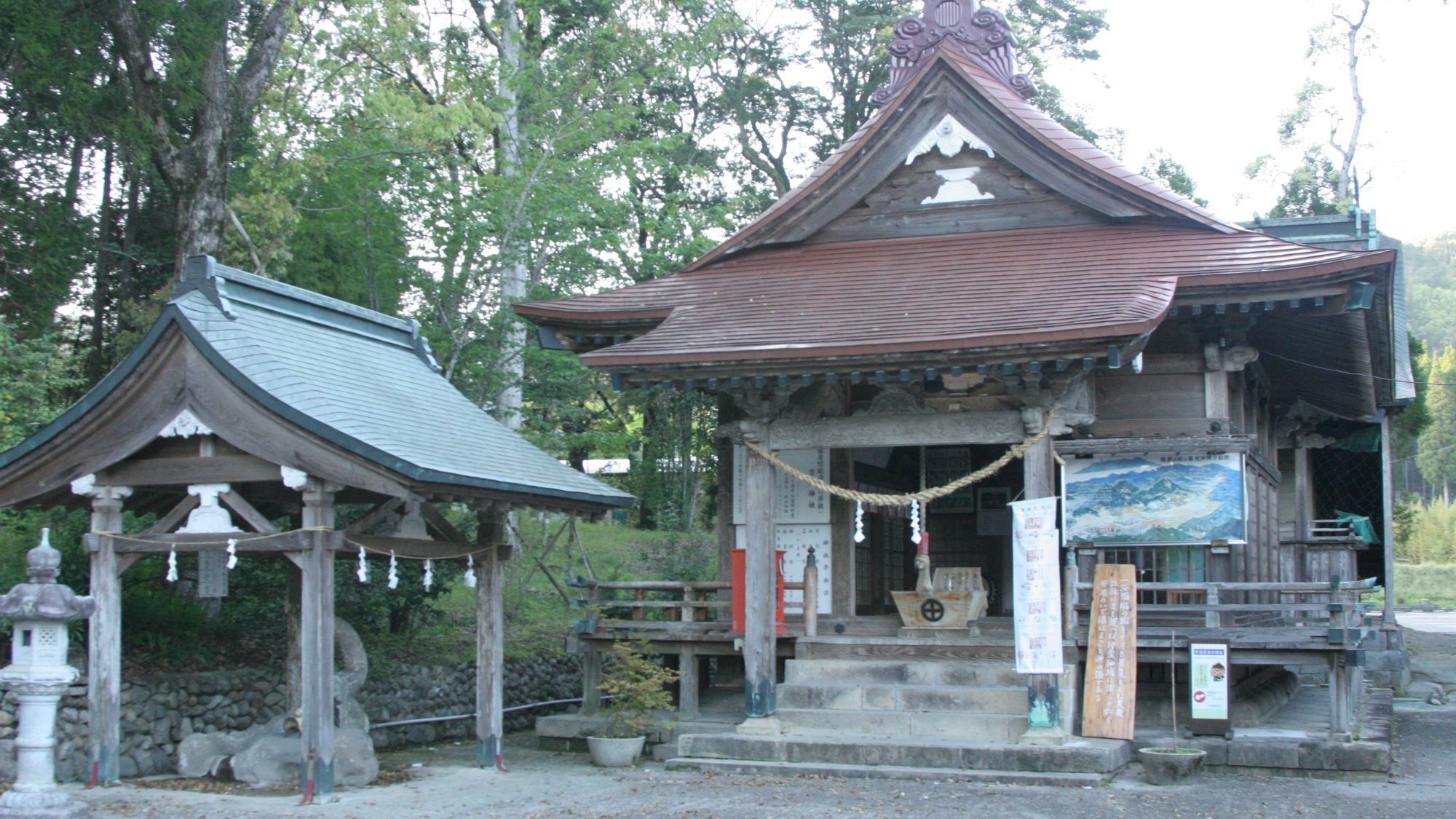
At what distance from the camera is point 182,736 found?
11.4 meters

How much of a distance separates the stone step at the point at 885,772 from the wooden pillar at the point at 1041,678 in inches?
18.7

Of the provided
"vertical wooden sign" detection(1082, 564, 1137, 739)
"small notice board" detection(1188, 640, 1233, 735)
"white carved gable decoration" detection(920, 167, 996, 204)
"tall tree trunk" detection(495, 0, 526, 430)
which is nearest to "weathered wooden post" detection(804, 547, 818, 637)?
"vertical wooden sign" detection(1082, 564, 1137, 739)

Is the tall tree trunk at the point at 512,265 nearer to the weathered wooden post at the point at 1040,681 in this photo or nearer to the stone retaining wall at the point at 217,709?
the stone retaining wall at the point at 217,709

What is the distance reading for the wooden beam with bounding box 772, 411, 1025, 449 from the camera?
453 inches

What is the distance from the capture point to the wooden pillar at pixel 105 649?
990 cm

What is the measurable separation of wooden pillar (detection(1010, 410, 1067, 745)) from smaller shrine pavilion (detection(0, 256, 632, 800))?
14.3 feet

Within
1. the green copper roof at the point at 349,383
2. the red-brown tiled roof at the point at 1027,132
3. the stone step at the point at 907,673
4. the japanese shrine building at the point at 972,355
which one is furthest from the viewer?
the red-brown tiled roof at the point at 1027,132

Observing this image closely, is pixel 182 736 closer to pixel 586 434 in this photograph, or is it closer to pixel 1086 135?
pixel 586 434

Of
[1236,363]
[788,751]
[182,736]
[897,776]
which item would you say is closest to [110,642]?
[182,736]

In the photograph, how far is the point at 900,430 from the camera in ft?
39.0

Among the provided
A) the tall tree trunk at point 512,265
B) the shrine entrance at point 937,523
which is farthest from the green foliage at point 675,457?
the shrine entrance at point 937,523

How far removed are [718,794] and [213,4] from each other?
13.8 metres

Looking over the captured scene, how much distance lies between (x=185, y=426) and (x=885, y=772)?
21.5 feet

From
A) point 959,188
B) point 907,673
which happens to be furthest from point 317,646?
point 959,188
